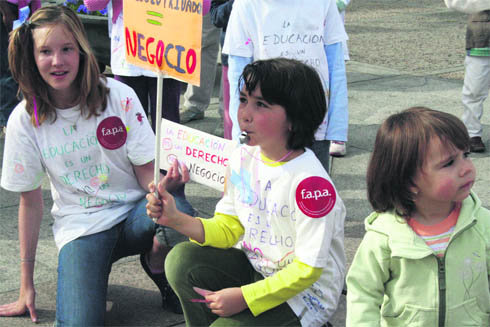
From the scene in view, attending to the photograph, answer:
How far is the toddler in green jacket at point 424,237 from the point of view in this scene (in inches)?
92.4

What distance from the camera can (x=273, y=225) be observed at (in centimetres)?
272

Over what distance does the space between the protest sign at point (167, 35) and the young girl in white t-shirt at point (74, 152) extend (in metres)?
0.45

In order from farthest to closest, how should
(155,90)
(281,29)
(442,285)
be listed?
1. (155,90)
2. (281,29)
3. (442,285)

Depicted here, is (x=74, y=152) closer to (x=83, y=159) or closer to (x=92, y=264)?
(x=83, y=159)

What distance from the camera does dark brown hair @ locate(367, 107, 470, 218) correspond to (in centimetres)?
235

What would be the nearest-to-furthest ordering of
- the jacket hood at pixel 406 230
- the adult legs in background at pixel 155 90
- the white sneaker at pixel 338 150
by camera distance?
the jacket hood at pixel 406 230 < the adult legs in background at pixel 155 90 < the white sneaker at pixel 338 150

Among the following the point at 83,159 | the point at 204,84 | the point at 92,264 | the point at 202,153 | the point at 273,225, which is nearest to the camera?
the point at 273,225

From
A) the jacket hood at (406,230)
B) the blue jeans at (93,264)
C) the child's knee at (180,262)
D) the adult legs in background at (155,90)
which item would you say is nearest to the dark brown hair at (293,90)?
the jacket hood at (406,230)

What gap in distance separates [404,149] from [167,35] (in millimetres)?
962

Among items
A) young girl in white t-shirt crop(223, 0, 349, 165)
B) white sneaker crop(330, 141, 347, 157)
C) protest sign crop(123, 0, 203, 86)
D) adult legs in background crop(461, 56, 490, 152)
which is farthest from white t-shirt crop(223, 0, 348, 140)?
adult legs in background crop(461, 56, 490, 152)

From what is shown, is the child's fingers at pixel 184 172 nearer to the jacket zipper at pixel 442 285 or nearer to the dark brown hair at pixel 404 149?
the dark brown hair at pixel 404 149

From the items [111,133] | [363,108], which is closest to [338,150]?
[363,108]

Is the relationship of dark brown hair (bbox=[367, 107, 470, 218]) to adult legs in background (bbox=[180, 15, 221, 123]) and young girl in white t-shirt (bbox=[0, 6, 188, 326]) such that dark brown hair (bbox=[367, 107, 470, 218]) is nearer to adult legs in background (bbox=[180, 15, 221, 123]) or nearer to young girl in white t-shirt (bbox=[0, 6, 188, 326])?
young girl in white t-shirt (bbox=[0, 6, 188, 326])

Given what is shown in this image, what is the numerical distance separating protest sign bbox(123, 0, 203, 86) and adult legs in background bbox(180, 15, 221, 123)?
3.70 metres
